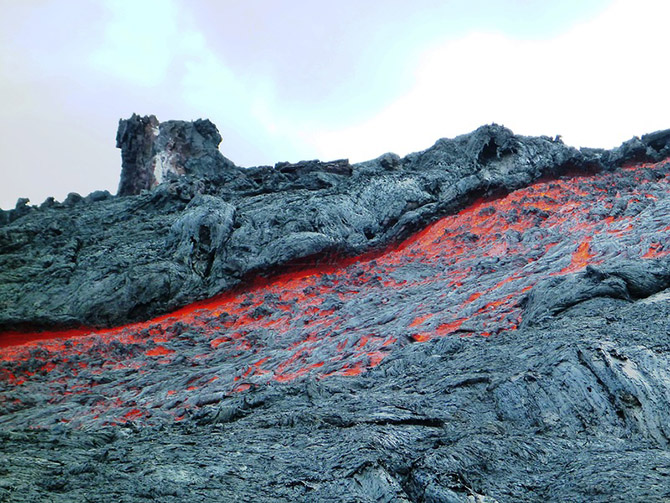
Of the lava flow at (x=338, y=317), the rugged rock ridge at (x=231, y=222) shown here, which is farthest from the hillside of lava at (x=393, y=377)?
the rugged rock ridge at (x=231, y=222)

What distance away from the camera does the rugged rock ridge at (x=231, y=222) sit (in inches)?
845

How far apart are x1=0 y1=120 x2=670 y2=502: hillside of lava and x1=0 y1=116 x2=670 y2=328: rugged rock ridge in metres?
0.65

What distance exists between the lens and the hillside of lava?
6934mm

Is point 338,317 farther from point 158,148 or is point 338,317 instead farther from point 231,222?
point 158,148

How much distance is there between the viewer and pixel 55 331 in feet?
66.9

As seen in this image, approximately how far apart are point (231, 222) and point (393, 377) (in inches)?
587

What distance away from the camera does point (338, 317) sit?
17.6 metres

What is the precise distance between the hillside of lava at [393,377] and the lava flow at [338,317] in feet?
0.33

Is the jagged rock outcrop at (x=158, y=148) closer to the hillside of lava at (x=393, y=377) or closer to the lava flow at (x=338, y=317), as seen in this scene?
the hillside of lava at (x=393, y=377)

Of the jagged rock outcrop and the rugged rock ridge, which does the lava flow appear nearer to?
the rugged rock ridge

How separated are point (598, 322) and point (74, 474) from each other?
1035cm

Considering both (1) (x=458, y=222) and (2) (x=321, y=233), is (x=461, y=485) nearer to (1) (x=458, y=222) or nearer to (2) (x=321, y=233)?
(2) (x=321, y=233)

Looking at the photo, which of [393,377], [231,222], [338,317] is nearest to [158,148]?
[231,222]

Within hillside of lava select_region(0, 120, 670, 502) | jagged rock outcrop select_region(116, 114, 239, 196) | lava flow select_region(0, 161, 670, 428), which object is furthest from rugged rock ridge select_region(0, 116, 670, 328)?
jagged rock outcrop select_region(116, 114, 239, 196)
